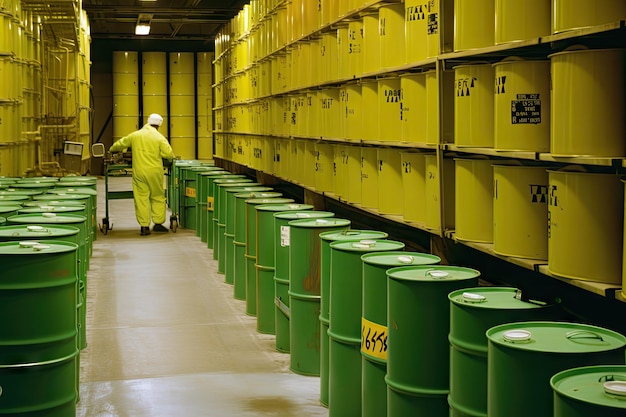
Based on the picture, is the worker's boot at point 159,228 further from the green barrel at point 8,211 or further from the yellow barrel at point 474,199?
the yellow barrel at point 474,199

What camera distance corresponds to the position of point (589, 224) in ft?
10.8

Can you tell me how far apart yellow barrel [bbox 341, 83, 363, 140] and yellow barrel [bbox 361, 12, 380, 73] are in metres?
0.35

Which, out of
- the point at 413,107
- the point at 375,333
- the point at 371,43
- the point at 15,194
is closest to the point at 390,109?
the point at 413,107

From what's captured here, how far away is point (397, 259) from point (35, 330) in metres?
1.85

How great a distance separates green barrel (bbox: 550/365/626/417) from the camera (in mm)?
2375

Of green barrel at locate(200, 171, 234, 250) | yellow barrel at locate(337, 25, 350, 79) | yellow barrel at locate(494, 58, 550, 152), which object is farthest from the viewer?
green barrel at locate(200, 171, 234, 250)

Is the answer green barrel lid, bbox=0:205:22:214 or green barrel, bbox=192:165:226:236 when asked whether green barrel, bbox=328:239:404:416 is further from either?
green barrel, bbox=192:165:226:236

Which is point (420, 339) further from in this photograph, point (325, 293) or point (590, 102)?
point (325, 293)

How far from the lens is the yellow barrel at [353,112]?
21.0ft

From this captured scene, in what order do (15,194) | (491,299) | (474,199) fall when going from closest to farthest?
(491,299) → (474,199) → (15,194)

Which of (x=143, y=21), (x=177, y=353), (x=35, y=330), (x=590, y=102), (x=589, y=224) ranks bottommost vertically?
(x=177, y=353)

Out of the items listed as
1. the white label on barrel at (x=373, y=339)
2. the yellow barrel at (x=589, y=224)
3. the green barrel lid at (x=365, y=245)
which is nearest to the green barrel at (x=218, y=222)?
the green barrel lid at (x=365, y=245)

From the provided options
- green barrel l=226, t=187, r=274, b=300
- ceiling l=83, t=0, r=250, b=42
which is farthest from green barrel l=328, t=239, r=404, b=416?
ceiling l=83, t=0, r=250, b=42

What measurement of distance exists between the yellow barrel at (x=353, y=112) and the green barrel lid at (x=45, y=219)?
210cm
